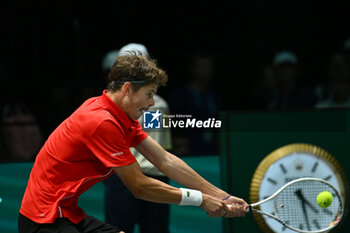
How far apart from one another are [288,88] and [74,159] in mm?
2912

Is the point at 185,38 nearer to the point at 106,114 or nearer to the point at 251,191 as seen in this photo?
the point at 251,191

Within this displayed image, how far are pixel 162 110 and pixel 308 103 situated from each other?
1563 mm

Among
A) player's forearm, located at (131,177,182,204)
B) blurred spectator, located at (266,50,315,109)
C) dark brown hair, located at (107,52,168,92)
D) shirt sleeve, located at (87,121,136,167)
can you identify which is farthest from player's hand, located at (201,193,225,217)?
blurred spectator, located at (266,50,315,109)

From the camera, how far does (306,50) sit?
618 cm

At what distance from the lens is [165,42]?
5.63 meters

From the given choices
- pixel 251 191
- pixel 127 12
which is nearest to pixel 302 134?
pixel 251 191

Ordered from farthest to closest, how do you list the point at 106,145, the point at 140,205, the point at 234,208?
Answer: the point at 140,205, the point at 234,208, the point at 106,145

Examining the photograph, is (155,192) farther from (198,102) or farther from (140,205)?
(198,102)

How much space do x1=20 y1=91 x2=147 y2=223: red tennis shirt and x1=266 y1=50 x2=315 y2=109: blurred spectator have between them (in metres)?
2.56

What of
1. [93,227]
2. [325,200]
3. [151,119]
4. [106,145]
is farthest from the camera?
[151,119]

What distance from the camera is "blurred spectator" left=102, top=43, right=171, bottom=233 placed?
4.55 m

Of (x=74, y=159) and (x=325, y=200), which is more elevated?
(x=74, y=159)

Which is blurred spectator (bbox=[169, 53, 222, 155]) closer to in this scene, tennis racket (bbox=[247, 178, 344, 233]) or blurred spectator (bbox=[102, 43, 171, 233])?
blurred spectator (bbox=[102, 43, 171, 233])

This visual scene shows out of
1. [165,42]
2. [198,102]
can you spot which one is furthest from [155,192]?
[165,42]
